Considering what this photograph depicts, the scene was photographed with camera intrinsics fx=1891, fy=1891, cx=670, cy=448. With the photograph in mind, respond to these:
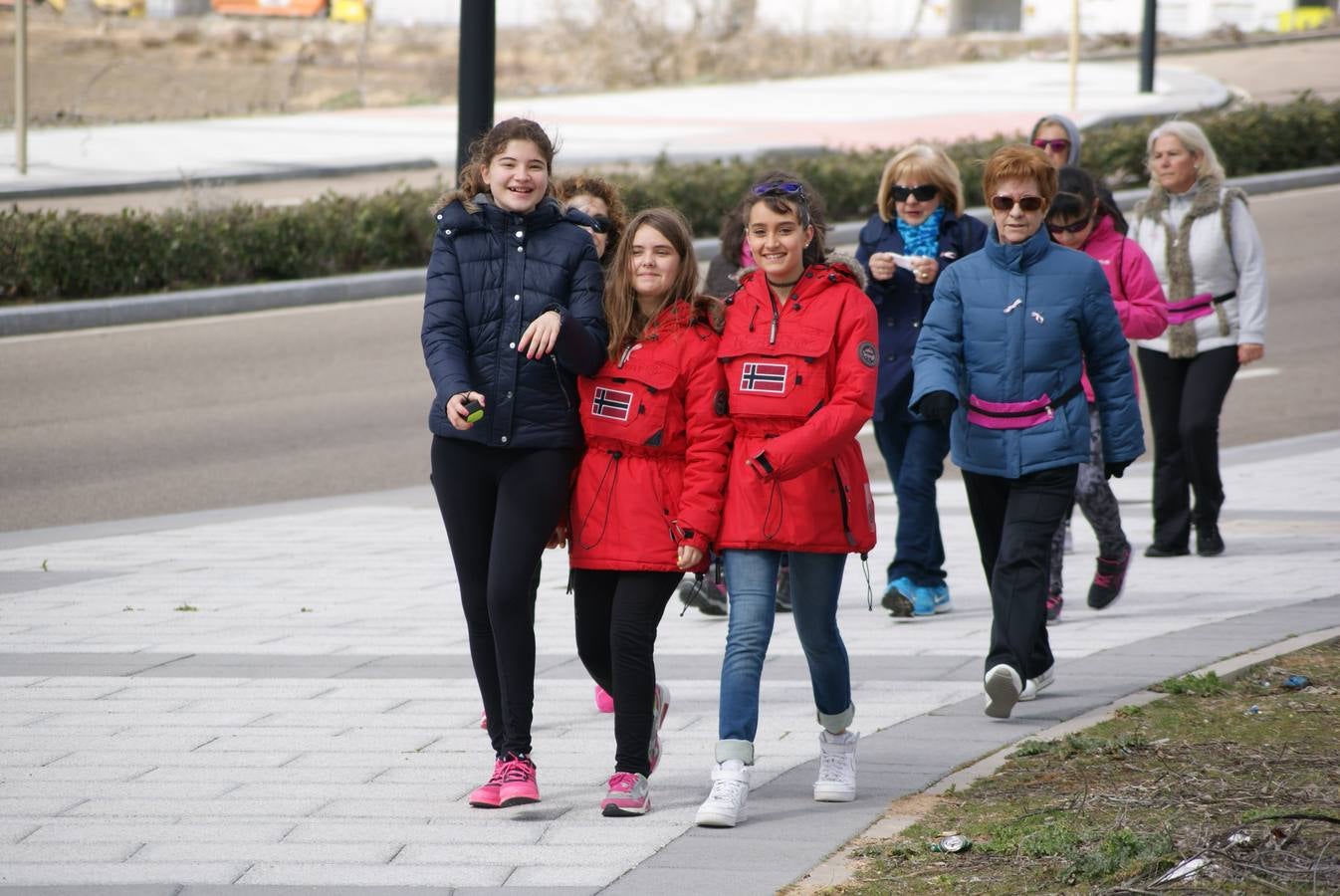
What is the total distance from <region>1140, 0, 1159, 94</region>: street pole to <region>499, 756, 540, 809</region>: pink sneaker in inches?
1033

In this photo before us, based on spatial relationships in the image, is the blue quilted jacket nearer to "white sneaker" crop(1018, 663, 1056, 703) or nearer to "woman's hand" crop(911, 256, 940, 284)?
"white sneaker" crop(1018, 663, 1056, 703)

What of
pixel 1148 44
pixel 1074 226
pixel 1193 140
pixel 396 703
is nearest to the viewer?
pixel 396 703

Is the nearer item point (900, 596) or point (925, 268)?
point (925, 268)

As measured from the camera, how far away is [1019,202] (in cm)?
603

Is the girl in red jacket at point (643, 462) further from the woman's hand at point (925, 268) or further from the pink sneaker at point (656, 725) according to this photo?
the woman's hand at point (925, 268)

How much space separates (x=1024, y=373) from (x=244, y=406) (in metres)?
8.30

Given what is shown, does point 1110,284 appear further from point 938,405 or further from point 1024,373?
point 938,405

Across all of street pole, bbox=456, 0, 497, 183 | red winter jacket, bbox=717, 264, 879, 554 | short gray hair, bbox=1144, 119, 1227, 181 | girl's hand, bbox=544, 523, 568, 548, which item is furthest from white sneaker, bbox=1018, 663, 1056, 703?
street pole, bbox=456, 0, 497, 183

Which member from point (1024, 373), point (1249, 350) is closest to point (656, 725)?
point (1024, 373)

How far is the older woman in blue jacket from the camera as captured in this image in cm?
602

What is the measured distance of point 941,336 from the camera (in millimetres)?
6082

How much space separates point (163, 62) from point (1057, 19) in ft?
89.4

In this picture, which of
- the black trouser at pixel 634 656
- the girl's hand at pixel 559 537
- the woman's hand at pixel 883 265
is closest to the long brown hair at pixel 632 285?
the girl's hand at pixel 559 537

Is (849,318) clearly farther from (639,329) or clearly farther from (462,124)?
(462,124)
